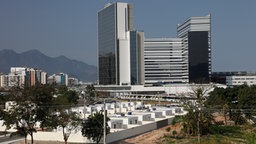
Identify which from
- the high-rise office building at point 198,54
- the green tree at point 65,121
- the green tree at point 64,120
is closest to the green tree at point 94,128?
the green tree at point 65,121

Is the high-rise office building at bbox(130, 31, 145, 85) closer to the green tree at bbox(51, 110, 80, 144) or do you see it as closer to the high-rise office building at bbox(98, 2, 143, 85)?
the high-rise office building at bbox(98, 2, 143, 85)

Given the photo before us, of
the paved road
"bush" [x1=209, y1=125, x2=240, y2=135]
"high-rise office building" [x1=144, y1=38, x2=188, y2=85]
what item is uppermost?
"high-rise office building" [x1=144, y1=38, x2=188, y2=85]

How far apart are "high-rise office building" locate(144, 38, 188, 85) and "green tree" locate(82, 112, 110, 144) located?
109618mm

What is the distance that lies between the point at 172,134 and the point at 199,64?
107 metres

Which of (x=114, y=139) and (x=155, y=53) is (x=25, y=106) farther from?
(x=155, y=53)

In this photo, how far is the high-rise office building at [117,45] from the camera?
143125 mm

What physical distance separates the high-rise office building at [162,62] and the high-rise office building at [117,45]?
4.21 metres

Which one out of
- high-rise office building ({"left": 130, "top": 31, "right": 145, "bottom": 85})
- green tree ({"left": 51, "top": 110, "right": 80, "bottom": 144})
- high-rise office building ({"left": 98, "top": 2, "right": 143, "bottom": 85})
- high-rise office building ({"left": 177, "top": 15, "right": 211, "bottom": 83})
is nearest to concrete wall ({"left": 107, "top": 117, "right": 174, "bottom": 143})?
green tree ({"left": 51, "top": 110, "right": 80, "bottom": 144})

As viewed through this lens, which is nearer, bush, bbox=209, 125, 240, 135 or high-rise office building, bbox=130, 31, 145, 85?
bush, bbox=209, 125, 240, 135

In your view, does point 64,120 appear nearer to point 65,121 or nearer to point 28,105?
point 65,121

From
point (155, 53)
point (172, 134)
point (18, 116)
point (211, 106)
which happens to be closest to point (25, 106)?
point (18, 116)

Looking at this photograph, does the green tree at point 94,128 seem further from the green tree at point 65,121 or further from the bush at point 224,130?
the bush at point 224,130

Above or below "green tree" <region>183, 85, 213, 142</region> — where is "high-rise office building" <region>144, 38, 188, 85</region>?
above

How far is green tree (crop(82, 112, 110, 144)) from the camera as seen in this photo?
34000 millimetres
